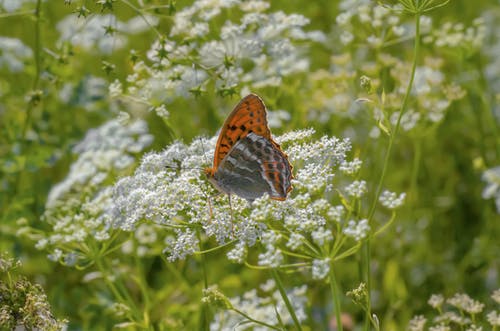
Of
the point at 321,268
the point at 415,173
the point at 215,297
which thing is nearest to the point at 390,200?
the point at 321,268

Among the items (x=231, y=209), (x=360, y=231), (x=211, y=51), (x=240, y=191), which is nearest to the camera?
(x=360, y=231)

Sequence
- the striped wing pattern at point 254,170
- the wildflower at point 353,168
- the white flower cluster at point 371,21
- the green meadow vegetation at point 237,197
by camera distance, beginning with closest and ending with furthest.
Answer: the wildflower at point 353,168 < the striped wing pattern at point 254,170 < the green meadow vegetation at point 237,197 < the white flower cluster at point 371,21

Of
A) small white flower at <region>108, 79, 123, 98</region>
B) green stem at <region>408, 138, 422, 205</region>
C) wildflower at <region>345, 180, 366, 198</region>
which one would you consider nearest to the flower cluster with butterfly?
wildflower at <region>345, 180, 366, 198</region>

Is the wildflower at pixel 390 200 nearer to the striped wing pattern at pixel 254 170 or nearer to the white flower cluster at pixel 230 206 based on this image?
the white flower cluster at pixel 230 206

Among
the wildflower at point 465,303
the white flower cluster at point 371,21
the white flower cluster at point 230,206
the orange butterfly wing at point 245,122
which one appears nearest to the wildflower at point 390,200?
the white flower cluster at point 230,206

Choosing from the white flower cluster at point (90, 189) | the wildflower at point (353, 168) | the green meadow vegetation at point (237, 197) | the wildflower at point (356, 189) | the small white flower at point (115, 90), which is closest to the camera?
the wildflower at point (356, 189)

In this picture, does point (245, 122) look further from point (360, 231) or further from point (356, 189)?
point (360, 231)

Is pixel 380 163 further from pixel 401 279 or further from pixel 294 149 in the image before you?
pixel 294 149
